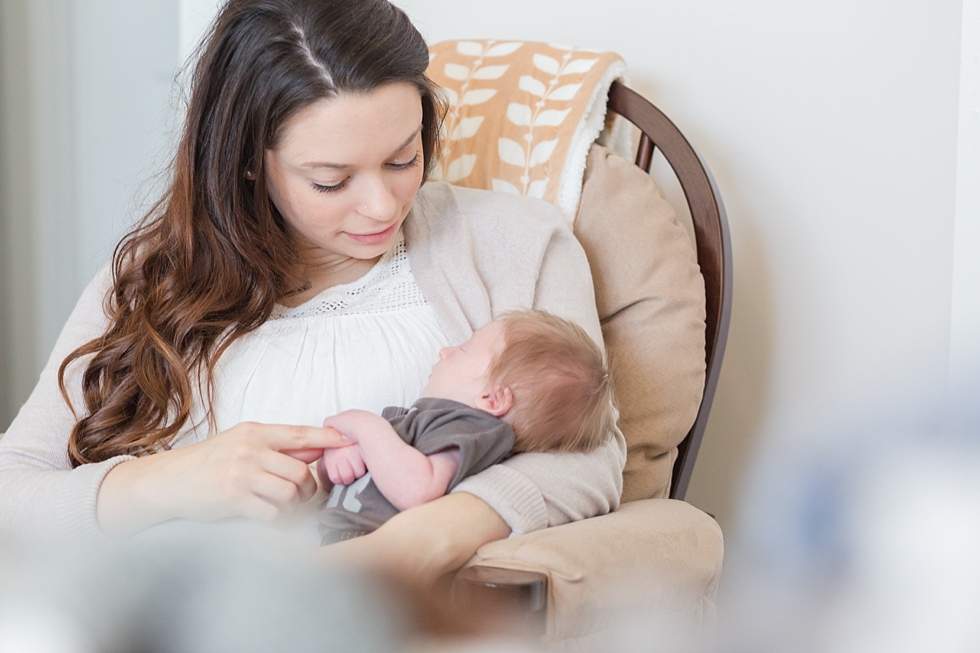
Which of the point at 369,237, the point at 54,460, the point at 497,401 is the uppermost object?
the point at 369,237

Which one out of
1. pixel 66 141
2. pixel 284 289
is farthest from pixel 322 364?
pixel 66 141

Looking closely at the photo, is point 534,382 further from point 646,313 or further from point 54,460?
point 54,460

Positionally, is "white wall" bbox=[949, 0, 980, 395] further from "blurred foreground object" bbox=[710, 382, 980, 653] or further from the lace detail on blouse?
the lace detail on blouse

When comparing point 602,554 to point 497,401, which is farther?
point 497,401

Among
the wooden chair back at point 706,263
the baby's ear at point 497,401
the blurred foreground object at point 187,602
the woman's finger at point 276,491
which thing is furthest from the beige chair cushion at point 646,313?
the blurred foreground object at point 187,602

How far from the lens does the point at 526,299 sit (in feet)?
3.90

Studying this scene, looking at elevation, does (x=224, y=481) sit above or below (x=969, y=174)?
below

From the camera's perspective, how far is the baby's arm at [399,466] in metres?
0.92

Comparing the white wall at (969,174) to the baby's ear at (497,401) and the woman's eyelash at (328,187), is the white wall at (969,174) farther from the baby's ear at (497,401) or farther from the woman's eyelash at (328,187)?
the woman's eyelash at (328,187)

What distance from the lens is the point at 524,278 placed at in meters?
1.21

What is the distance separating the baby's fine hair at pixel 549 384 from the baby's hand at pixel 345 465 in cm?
17

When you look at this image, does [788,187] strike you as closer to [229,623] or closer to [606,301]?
[606,301]

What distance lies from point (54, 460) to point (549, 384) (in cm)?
64

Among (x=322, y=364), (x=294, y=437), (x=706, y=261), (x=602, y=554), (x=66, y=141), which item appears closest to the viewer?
(x=602, y=554)
